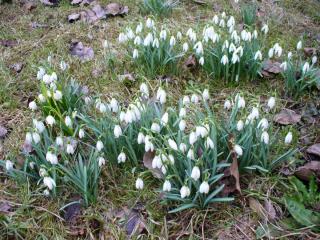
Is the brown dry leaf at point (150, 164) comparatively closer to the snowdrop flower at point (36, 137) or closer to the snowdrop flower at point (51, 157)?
the snowdrop flower at point (51, 157)

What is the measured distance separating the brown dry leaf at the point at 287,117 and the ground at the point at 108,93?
14 centimetres

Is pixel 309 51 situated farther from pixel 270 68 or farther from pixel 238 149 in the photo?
pixel 238 149

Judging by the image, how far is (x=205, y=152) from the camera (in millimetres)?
2301

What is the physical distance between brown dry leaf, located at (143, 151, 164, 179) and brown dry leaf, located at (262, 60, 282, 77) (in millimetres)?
1388

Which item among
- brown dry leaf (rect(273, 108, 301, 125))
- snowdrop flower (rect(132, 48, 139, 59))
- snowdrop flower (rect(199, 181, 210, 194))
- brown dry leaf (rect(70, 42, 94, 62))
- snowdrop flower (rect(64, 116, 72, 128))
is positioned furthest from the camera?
brown dry leaf (rect(70, 42, 94, 62))

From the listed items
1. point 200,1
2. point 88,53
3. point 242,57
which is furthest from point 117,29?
point 242,57

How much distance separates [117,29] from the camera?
13.6 ft

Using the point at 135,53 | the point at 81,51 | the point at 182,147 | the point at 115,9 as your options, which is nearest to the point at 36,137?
the point at 182,147

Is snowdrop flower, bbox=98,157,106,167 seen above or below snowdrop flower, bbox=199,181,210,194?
below

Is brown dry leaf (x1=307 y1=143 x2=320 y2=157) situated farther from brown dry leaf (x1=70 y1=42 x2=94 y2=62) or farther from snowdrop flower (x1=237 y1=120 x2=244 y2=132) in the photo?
brown dry leaf (x1=70 y1=42 x2=94 y2=62)

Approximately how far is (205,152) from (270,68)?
1.43 meters

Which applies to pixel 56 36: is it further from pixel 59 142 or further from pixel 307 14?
pixel 307 14

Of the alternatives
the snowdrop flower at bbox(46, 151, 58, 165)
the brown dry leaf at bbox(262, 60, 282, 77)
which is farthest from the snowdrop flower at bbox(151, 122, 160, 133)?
the brown dry leaf at bbox(262, 60, 282, 77)

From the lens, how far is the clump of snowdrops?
2.25 m
